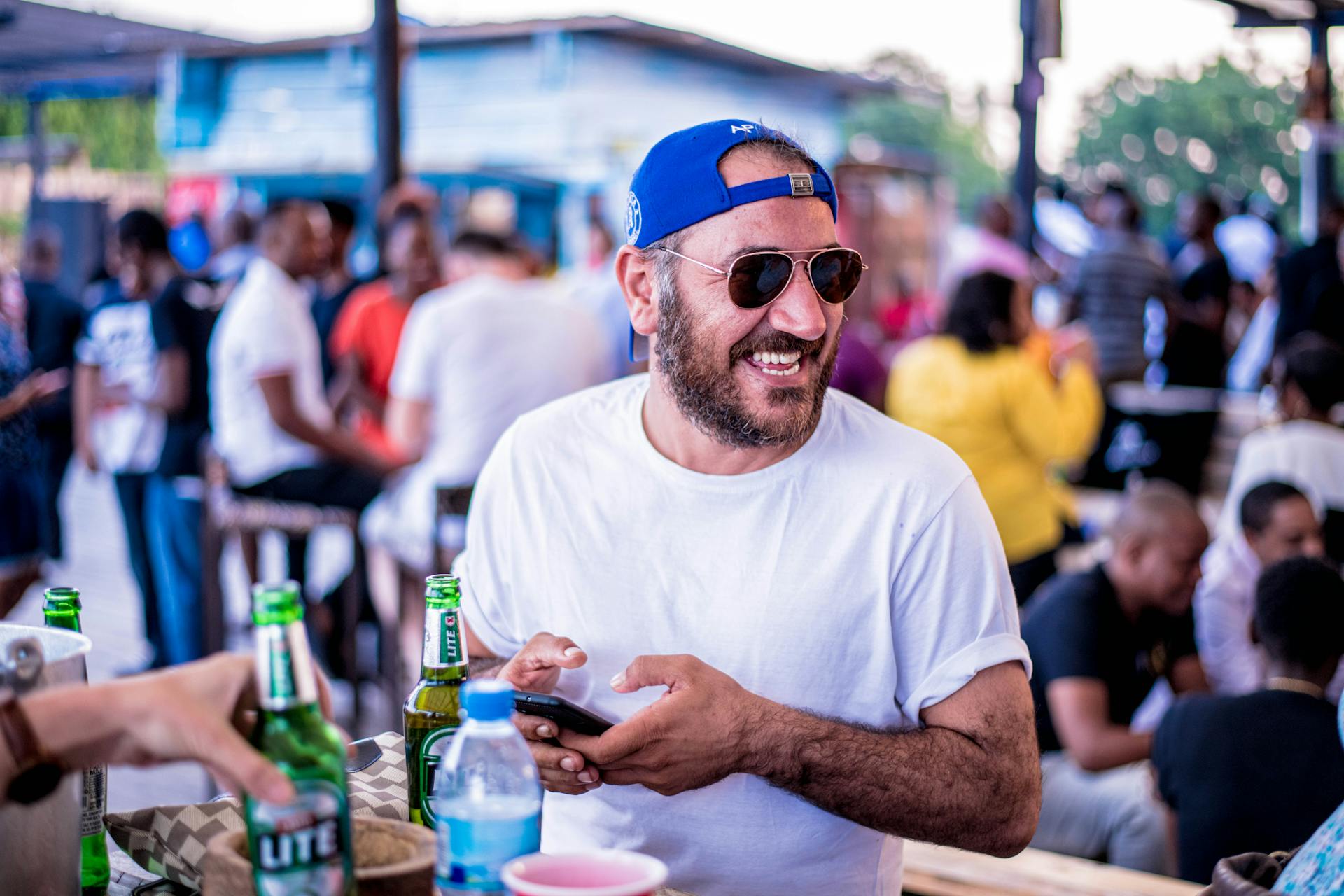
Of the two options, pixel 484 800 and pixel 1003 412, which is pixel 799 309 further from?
pixel 1003 412

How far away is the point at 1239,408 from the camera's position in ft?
31.2

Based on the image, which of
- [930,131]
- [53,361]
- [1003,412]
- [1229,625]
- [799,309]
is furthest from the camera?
[930,131]

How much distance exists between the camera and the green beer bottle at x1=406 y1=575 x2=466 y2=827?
161cm

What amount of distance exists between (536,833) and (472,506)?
3.25 feet

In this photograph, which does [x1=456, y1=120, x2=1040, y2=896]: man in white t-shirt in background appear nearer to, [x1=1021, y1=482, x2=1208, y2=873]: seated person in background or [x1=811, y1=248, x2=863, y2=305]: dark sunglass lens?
[x1=811, y1=248, x2=863, y2=305]: dark sunglass lens

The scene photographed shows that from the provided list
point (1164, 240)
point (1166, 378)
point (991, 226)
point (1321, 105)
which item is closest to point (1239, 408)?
point (1166, 378)

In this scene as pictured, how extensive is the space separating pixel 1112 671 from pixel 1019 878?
2.90 ft

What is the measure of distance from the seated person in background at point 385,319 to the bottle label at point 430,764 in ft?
13.8

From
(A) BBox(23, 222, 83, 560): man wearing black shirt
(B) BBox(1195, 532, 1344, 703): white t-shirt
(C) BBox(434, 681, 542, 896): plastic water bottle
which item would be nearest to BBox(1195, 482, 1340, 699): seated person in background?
(B) BBox(1195, 532, 1344, 703): white t-shirt

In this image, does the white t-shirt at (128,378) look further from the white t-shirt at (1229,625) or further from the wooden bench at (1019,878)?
the white t-shirt at (1229,625)

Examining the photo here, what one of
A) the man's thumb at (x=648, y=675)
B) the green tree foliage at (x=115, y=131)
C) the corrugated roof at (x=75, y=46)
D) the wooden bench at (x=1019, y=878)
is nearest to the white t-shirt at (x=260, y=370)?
the wooden bench at (x=1019, y=878)

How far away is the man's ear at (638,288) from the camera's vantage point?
2.12 metres

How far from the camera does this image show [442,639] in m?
1.63

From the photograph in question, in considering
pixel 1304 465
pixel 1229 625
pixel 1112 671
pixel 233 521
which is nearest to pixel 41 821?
pixel 1112 671
